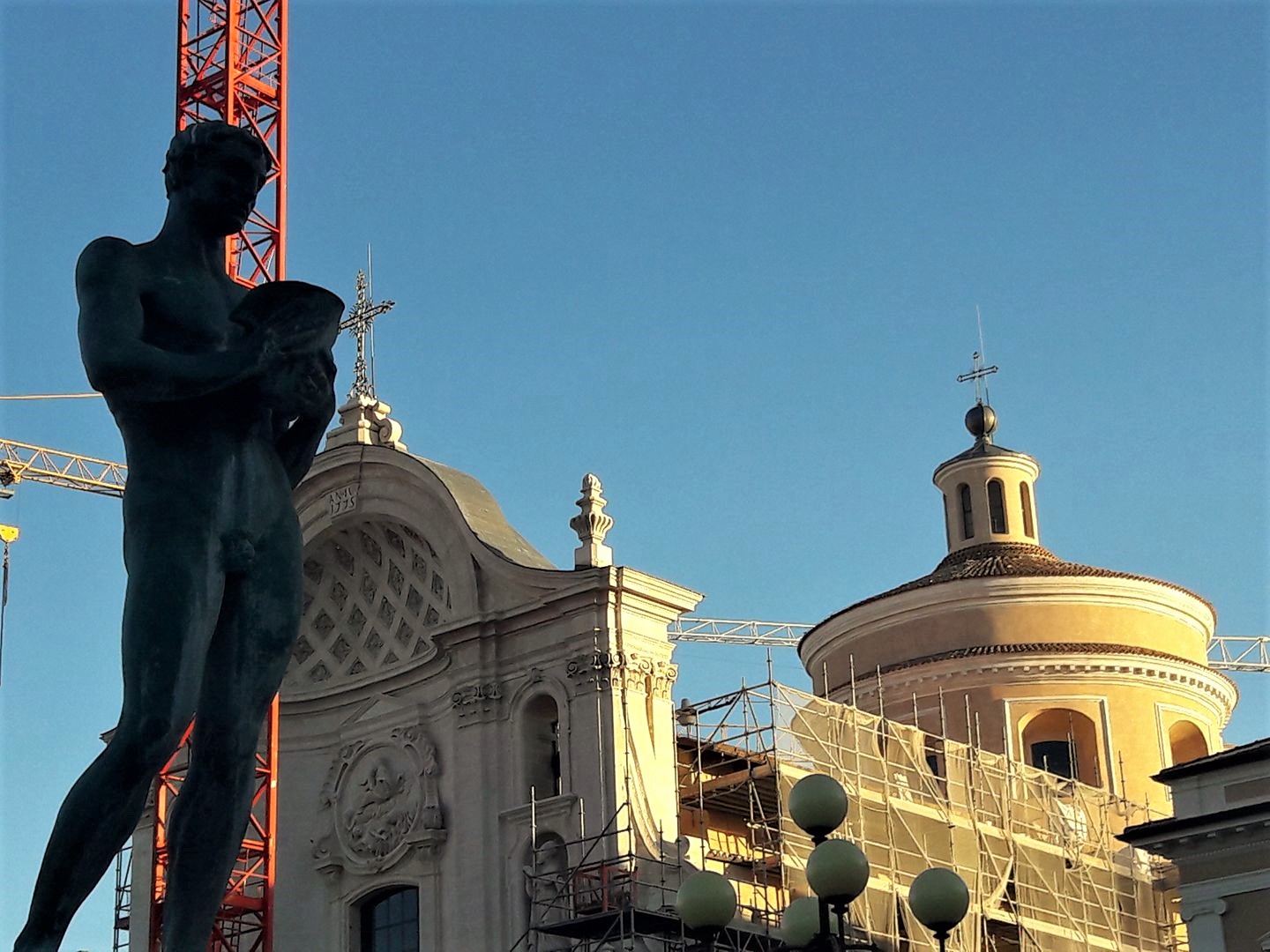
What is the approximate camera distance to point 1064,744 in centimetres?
3800

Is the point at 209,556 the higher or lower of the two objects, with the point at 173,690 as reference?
higher

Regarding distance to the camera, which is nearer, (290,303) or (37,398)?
(290,303)

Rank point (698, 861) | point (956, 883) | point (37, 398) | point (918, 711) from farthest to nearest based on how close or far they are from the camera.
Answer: point (37, 398)
point (918, 711)
point (698, 861)
point (956, 883)

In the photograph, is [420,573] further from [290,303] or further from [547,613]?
[290,303]

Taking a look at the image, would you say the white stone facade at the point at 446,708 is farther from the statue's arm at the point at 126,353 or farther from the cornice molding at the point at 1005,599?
the statue's arm at the point at 126,353

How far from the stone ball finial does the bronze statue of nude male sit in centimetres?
3788

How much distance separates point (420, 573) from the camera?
3122 cm

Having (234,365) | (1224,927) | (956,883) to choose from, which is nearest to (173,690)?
(234,365)

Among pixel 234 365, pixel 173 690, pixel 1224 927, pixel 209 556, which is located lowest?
pixel 173 690

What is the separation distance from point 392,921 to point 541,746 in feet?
11.1

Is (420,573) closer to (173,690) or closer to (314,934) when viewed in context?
(314,934)

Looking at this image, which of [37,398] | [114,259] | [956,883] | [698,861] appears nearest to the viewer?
[114,259]

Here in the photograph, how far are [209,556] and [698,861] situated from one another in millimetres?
22760

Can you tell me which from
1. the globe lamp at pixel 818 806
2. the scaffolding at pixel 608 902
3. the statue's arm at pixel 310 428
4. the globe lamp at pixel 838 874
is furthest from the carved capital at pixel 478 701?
the statue's arm at pixel 310 428
